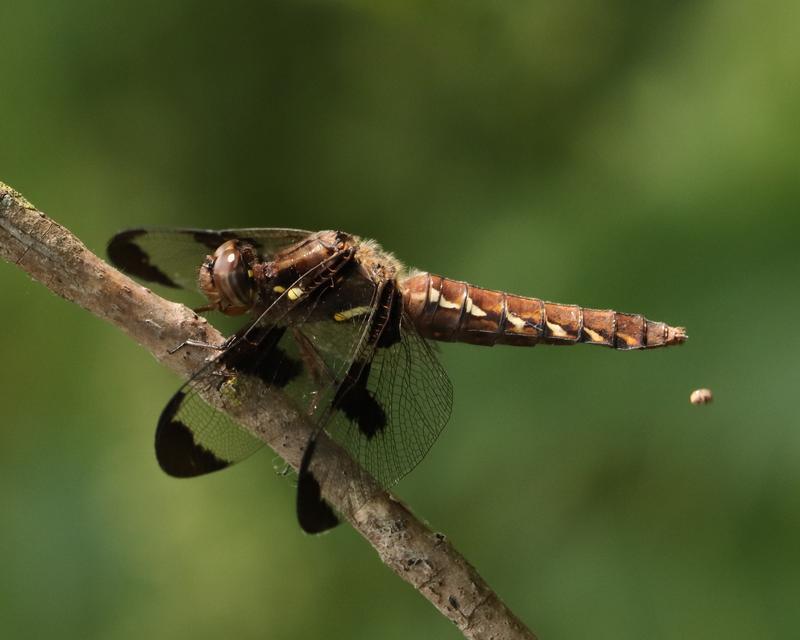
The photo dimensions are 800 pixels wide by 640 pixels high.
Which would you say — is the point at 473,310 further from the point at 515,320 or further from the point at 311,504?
the point at 311,504

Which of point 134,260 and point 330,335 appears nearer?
point 330,335

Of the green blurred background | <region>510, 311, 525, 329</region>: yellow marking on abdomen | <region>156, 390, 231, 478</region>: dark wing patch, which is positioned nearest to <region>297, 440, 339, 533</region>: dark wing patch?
<region>156, 390, 231, 478</region>: dark wing patch

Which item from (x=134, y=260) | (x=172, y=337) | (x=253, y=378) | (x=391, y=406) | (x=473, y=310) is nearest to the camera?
(x=172, y=337)

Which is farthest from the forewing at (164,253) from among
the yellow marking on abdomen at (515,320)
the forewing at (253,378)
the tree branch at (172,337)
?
the yellow marking on abdomen at (515,320)

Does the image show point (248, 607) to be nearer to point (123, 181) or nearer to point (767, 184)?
point (123, 181)

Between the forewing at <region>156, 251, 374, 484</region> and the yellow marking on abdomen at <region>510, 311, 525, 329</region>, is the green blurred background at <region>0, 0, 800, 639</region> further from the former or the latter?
the forewing at <region>156, 251, 374, 484</region>

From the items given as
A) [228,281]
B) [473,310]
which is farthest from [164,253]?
[473,310]

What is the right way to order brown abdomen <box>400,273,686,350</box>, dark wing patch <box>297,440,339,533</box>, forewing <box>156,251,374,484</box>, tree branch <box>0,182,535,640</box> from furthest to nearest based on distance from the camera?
1. brown abdomen <box>400,273,686,350</box>
2. forewing <box>156,251,374,484</box>
3. dark wing patch <box>297,440,339,533</box>
4. tree branch <box>0,182,535,640</box>

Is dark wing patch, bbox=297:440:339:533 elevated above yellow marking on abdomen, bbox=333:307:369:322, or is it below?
below
